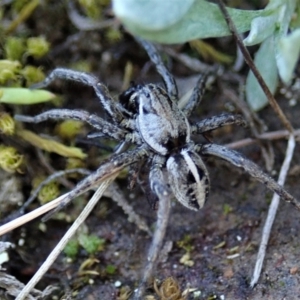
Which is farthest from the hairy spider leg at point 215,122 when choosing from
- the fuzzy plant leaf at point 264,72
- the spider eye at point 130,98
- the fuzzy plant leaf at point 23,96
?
the fuzzy plant leaf at point 23,96

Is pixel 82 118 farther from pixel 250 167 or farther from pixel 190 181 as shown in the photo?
pixel 250 167

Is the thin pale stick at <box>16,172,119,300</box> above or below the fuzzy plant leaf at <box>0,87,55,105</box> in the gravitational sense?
below

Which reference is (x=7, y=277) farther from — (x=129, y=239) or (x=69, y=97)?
→ (x=69, y=97)

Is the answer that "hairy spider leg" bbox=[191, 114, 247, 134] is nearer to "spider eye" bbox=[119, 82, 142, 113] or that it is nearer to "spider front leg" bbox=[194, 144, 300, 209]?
"spider front leg" bbox=[194, 144, 300, 209]

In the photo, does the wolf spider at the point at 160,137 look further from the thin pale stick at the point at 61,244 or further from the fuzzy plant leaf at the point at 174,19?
the fuzzy plant leaf at the point at 174,19

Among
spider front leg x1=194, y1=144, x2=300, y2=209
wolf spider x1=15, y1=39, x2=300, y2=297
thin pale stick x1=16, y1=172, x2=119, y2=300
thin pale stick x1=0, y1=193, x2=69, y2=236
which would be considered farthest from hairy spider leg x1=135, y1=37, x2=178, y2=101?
thin pale stick x1=0, y1=193, x2=69, y2=236

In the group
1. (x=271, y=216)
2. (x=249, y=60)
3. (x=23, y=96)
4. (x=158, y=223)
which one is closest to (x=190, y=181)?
(x=158, y=223)

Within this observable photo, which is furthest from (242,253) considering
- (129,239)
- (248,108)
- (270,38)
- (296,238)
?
(270,38)
